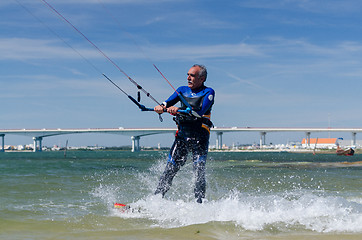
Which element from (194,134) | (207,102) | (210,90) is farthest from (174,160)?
(210,90)

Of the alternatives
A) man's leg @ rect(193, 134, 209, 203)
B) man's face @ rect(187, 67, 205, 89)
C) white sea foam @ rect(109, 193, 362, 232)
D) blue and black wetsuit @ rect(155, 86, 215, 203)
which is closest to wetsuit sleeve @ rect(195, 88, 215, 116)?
blue and black wetsuit @ rect(155, 86, 215, 203)

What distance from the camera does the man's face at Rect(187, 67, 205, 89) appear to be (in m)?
7.04

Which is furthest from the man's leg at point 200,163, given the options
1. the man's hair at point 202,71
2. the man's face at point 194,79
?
the man's hair at point 202,71

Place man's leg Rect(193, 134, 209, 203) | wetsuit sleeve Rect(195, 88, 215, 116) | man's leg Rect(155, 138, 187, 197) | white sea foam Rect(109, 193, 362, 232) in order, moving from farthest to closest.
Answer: man's leg Rect(155, 138, 187, 197) → man's leg Rect(193, 134, 209, 203) → wetsuit sleeve Rect(195, 88, 215, 116) → white sea foam Rect(109, 193, 362, 232)

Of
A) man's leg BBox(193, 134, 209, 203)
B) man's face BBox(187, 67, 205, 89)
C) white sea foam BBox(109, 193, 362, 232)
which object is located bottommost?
white sea foam BBox(109, 193, 362, 232)

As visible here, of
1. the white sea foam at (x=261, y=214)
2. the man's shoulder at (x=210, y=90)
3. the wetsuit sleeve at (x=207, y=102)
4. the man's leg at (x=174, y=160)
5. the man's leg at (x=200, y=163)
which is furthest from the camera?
the man's leg at (x=174, y=160)

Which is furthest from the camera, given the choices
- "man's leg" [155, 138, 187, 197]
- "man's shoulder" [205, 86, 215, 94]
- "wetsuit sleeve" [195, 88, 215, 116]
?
"man's leg" [155, 138, 187, 197]

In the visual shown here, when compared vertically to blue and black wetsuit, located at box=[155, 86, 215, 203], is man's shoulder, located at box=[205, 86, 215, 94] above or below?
above

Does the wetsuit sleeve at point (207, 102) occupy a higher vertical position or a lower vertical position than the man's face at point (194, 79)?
lower

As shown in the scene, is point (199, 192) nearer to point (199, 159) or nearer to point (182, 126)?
point (199, 159)

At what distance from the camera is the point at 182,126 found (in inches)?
278

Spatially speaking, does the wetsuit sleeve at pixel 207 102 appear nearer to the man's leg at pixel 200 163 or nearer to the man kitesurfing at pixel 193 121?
the man kitesurfing at pixel 193 121

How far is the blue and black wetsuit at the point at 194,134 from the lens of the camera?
691cm

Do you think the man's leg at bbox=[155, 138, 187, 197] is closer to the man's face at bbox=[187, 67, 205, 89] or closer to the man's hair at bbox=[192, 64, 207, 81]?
the man's face at bbox=[187, 67, 205, 89]
